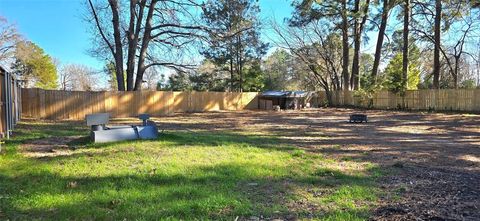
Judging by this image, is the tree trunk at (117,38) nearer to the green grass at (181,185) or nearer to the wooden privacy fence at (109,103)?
the wooden privacy fence at (109,103)

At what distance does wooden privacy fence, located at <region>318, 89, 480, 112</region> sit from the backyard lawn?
738 inches

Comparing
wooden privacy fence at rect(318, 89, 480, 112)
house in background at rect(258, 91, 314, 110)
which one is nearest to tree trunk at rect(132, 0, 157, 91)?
house in background at rect(258, 91, 314, 110)

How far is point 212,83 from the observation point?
41.2 metres

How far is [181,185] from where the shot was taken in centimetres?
464

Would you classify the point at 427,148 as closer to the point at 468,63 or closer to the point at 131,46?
the point at 131,46

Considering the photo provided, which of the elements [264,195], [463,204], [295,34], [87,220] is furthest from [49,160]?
[295,34]

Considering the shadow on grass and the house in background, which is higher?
the house in background

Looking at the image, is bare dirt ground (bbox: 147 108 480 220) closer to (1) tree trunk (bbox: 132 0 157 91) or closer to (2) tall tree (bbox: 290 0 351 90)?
(1) tree trunk (bbox: 132 0 157 91)

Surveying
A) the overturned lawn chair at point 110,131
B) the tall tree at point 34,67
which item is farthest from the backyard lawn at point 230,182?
the tall tree at point 34,67

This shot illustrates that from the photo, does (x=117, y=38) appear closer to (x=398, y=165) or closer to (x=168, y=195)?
(x=398, y=165)

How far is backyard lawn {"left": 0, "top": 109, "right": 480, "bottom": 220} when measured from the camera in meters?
3.66

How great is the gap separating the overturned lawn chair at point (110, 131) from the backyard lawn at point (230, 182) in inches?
12.7

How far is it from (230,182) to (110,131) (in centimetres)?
455

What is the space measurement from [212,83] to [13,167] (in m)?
35.8
